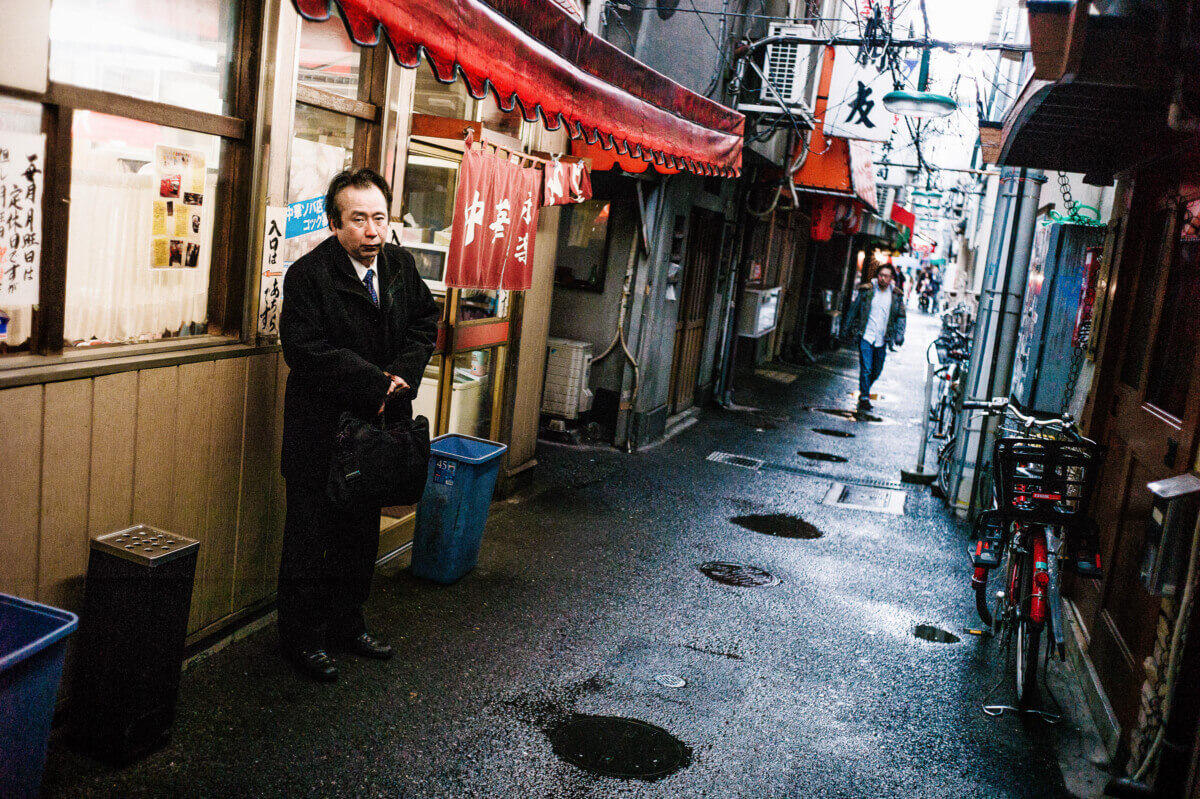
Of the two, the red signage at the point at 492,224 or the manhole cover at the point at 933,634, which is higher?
the red signage at the point at 492,224

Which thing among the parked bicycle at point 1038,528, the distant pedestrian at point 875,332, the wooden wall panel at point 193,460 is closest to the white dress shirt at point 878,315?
the distant pedestrian at point 875,332

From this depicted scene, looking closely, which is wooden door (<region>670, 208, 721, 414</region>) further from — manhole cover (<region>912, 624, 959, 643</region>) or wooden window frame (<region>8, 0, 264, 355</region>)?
wooden window frame (<region>8, 0, 264, 355</region>)

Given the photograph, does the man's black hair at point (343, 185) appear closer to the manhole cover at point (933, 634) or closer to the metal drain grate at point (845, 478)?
the manhole cover at point (933, 634)

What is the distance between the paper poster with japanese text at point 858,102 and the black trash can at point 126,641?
35.6 ft

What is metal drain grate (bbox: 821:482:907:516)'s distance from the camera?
33.7ft

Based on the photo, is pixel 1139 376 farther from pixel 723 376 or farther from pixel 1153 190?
pixel 723 376

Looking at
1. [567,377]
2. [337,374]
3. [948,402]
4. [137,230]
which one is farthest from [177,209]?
[948,402]

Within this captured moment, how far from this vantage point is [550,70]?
228 inches

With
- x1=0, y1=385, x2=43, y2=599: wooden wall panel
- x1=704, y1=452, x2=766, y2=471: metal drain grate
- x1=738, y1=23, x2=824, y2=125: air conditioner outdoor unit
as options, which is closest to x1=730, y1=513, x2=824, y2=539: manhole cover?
x1=704, y1=452, x2=766, y2=471: metal drain grate

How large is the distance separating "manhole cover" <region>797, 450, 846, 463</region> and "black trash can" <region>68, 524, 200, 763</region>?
9.64 metres

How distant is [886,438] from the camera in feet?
48.3

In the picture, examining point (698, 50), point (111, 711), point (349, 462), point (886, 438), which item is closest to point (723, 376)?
point (886, 438)

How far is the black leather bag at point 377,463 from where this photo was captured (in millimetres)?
4641

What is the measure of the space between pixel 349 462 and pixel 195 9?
2259 mm
